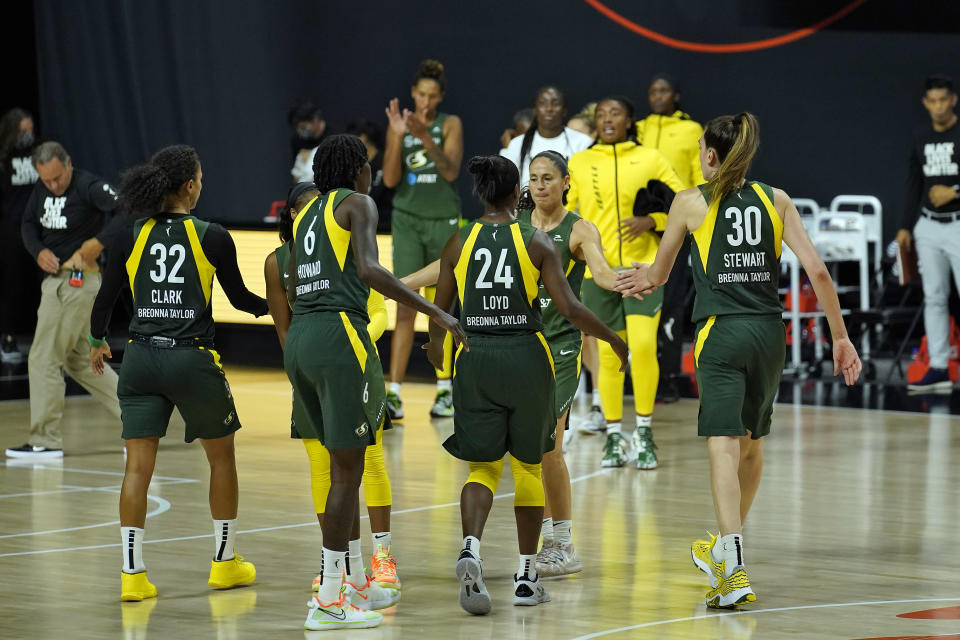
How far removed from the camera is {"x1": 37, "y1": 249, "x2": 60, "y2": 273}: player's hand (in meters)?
9.29

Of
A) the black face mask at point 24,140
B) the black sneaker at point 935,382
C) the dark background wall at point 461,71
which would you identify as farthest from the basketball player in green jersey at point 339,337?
the dark background wall at point 461,71

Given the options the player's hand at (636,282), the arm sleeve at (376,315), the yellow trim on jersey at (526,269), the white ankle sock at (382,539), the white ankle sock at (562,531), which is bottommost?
the white ankle sock at (562,531)

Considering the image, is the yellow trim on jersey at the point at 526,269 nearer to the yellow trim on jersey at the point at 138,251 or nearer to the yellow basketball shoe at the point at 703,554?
the yellow basketball shoe at the point at 703,554

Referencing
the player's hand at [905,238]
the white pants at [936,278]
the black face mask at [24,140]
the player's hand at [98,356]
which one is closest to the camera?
the player's hand at [98,356]

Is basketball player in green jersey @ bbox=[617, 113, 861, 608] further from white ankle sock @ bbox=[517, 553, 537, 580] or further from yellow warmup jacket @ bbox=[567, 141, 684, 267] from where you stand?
yellow warmup jacket @ bbox=[567, 141, 684, 267]

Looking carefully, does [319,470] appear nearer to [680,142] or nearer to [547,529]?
[547,529]

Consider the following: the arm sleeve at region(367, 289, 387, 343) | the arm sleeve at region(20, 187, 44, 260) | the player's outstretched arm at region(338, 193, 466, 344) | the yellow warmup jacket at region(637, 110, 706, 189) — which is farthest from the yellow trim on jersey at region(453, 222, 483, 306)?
the yellow warmup jacket at region(637, 110, 706, 189)

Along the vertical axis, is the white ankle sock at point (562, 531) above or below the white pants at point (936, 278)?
below

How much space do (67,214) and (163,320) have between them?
3739 millimetres

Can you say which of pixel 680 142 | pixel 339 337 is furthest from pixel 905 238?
pixel 339 337

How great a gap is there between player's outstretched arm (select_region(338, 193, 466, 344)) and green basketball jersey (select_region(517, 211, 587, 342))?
1193mm

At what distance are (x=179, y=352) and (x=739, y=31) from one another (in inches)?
400

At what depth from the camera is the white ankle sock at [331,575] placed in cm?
539

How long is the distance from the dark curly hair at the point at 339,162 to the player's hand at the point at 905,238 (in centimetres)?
767
